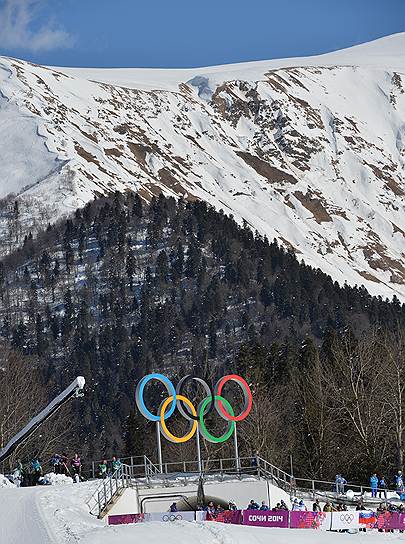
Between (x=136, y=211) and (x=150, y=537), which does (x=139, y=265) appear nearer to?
(x=136, y=211)

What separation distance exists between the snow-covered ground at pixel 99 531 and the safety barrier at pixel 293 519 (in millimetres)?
1525

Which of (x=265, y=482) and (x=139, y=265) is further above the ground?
(x=139, y=265)

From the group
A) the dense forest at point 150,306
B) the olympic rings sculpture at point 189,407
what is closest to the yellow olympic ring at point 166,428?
the olympic rings sculpture at point 189,407

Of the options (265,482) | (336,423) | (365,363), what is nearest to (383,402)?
(365,363)

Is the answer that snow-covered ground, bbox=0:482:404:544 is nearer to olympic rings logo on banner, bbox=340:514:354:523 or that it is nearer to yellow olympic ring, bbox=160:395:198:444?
olympic rings logo on banner, bbox=340:514:354:523

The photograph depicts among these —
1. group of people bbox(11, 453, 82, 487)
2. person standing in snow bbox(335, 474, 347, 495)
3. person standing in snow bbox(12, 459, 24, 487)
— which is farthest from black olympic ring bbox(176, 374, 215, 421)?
person standing in snow bbox(12, 459, 24, 487)

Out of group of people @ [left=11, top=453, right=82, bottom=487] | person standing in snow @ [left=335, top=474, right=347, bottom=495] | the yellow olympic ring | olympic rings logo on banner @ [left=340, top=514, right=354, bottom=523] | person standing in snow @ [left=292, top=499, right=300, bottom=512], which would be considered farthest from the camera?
the yellow olympic ring

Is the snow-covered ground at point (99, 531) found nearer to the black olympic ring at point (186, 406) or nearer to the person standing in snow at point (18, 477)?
the person standing in snow at point (18, 477)

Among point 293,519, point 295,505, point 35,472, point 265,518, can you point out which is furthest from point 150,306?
point 265,518

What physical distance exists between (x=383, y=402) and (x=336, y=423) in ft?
39.8

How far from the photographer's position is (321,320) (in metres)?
185

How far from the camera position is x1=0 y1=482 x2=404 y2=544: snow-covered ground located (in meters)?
33.0

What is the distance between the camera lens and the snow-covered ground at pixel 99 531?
32969 mm

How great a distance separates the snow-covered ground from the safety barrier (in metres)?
1.53
